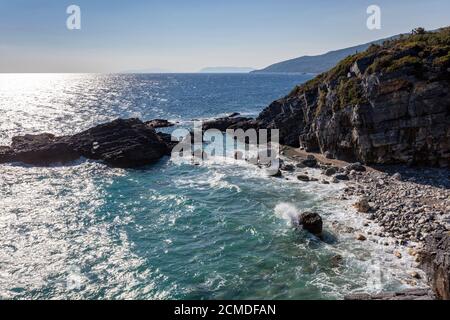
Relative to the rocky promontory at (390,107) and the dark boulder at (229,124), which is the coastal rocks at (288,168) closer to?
the rocky promontory at (390,107)

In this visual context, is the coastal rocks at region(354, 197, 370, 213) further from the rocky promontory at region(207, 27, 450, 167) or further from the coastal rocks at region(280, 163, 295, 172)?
the coastal rocks at region(280, 163, 295, 172)

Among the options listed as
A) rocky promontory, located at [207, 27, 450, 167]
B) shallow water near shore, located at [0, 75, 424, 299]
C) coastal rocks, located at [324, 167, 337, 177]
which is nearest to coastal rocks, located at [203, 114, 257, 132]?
rocky promontory, located at [207, 27, 450, 167]

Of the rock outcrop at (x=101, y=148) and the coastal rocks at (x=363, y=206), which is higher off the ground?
the rock outcrop at (x=101, y=148)

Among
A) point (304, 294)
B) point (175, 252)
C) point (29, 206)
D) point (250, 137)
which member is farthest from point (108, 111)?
point (304, 294)

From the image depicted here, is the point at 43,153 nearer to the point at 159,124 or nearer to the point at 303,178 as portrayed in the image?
the point at 159,124

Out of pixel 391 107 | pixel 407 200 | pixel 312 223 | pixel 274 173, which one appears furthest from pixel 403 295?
pixel 391 107

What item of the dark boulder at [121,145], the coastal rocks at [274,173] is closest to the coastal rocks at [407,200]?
the coastal rocks at [274,173]
